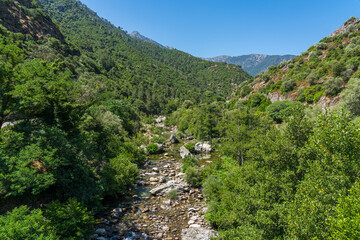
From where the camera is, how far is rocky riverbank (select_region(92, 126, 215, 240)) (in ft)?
42.8

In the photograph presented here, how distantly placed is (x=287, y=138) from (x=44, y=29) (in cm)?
10496

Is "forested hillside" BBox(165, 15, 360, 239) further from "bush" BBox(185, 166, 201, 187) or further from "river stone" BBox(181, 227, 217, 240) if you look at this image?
"bush" BBox(185, 166, 201, 187)

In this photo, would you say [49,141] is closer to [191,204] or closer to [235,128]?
[191,204]

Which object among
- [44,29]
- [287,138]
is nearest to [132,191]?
[287,138]

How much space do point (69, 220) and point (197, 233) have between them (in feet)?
31.1

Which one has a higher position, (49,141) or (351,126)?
(351,126)

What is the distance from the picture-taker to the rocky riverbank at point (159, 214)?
13.0 metres

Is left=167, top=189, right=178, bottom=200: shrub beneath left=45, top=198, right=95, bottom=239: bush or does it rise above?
beneath

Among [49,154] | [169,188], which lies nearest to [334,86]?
[169,188]

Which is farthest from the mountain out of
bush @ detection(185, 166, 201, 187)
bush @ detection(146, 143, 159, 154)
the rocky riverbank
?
bush @ detection(146, 143, 159, 154)

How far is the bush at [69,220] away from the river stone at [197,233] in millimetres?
7264

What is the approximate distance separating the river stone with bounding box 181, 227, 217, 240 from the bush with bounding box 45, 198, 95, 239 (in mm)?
7264

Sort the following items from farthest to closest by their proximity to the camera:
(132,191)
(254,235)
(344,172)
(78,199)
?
(132,191) → (78,199) → (254,235) → (344,172)

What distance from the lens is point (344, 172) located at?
8008 mm
